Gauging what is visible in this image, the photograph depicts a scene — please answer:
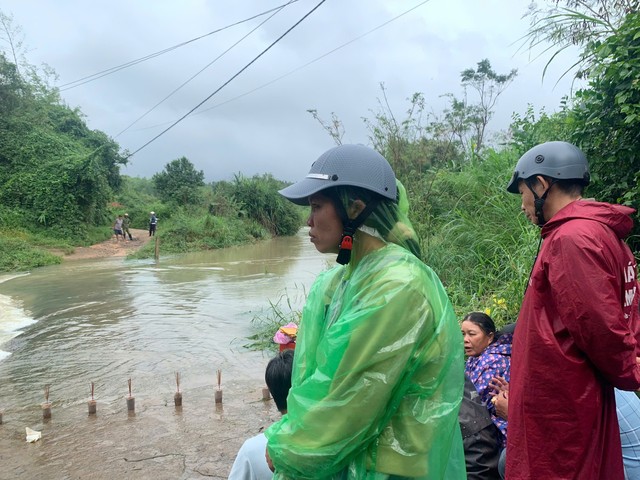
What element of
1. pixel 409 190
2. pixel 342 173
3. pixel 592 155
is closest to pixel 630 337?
pixel 342 173

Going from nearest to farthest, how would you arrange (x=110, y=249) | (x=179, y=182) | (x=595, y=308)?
(x=595, y=308)
(x=110, y=249)
(x=179, y=182)

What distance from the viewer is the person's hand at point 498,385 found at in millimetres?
2240

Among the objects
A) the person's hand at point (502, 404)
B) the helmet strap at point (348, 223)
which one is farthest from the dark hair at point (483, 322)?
the helmet strap at point (348, 223)

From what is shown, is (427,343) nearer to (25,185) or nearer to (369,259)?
(369,259)

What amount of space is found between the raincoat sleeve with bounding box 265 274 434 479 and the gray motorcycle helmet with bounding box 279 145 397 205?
0.30 meters

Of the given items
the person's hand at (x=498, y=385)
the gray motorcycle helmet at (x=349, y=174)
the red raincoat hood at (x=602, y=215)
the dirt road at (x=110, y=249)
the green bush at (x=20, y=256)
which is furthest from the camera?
the dirt road at (x=110, y=249)

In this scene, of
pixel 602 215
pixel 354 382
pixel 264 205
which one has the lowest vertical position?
pixel 354 382

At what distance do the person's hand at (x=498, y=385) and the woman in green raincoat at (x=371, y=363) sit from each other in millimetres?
839

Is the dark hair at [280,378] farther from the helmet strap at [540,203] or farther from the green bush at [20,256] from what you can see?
the green bush at [20,256]

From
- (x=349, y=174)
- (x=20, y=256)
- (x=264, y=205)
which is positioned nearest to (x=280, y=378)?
(x=349, y=174)

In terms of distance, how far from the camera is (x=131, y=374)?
6230 millimetres

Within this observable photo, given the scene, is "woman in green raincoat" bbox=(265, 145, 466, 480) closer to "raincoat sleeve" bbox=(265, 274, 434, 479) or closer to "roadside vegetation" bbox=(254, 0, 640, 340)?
"raincoat sleeve" bbox=(265, 274, 434, 479)

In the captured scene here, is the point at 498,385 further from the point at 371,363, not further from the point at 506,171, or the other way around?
the point at 506,171

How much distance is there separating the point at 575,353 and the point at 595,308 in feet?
0.59
